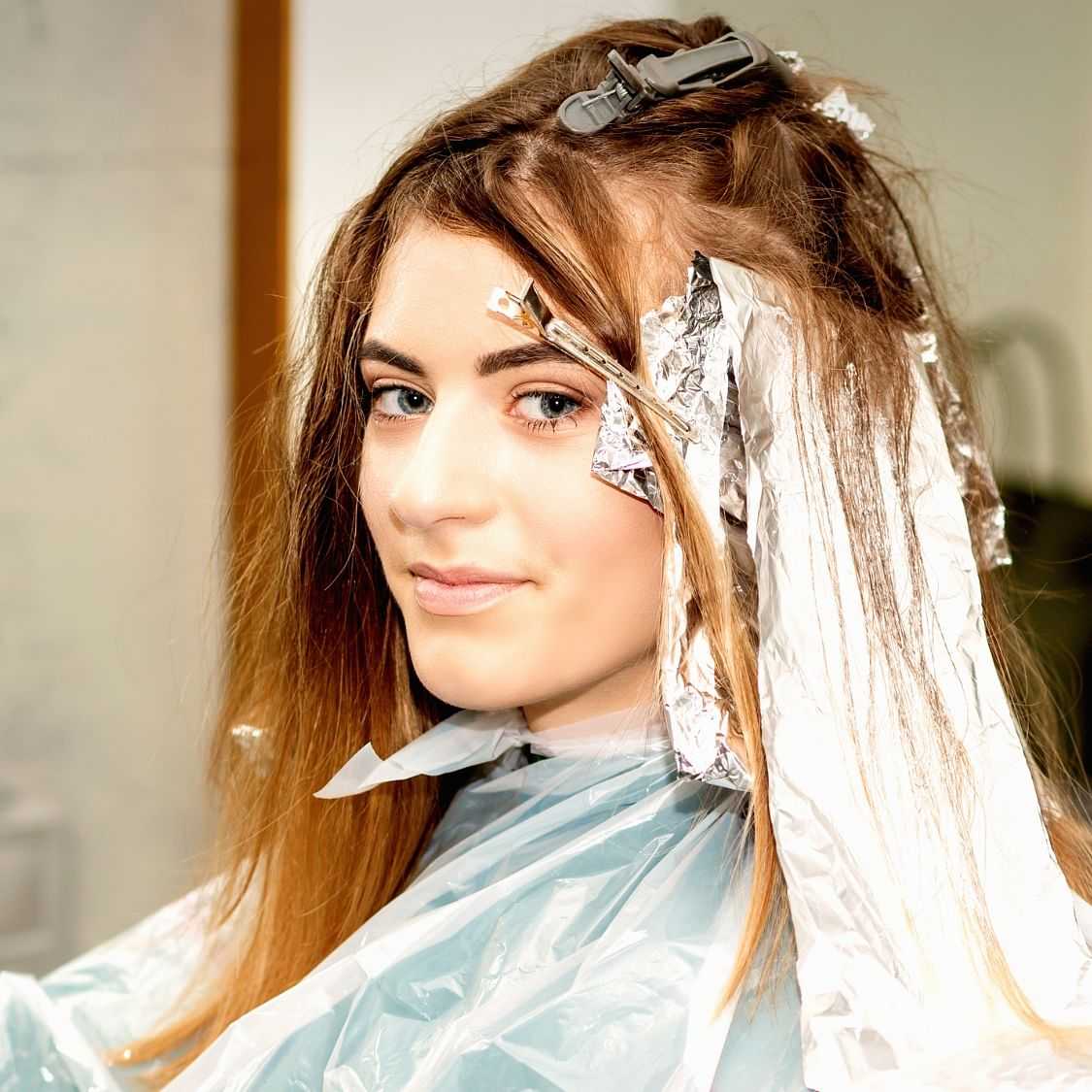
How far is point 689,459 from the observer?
0.63m

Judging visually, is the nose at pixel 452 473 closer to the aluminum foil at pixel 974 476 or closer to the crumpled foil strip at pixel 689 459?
the crumpled foil strip at pixel 689 459

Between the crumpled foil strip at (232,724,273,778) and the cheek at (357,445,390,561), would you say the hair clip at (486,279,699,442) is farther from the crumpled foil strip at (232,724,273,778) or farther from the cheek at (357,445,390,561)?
the crumpled foil strip at (232,724,273,778)

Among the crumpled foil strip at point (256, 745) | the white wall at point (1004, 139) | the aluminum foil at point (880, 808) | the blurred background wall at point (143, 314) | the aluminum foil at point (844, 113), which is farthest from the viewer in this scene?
the blurred background wall at point (143, 314)

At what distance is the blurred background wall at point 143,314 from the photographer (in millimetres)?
1352

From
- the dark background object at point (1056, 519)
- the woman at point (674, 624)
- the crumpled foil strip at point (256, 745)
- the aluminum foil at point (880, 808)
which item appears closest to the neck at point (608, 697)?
the woman at point (674, 624)

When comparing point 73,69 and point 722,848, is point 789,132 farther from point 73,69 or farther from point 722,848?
point 73,69

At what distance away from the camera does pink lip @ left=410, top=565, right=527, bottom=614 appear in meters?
0.66

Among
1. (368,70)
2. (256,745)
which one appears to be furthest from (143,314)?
(256,745)

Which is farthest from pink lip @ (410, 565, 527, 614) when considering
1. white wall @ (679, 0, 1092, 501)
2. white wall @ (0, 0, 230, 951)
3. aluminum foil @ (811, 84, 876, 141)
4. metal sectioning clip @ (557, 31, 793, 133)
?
white wall @ (0, 0, 230, 951)

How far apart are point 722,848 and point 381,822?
0.26 meters

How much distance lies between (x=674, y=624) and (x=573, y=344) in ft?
0.47

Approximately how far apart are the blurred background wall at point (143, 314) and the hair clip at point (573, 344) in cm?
61

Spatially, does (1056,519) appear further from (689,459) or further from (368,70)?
(368,70)

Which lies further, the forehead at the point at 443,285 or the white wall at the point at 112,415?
the white wall at the point at 112,415
